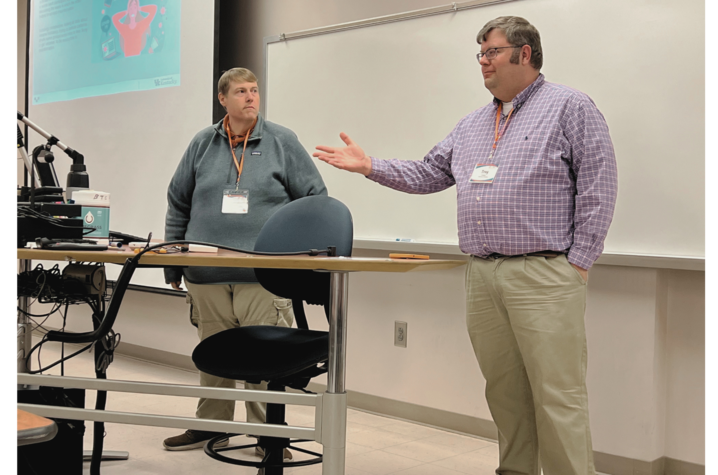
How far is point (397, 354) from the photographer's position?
327 centimetres

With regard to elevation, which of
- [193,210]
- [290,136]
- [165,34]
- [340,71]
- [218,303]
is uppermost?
[165,34]

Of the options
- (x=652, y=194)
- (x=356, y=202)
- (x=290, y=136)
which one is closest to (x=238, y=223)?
(x=290, y=136)

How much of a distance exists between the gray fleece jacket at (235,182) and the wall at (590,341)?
0.87 meters

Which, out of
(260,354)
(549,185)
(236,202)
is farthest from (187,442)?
(549,185)

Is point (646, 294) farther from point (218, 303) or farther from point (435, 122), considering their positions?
point (218, 303)

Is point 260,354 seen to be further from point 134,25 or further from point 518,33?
point 134,25

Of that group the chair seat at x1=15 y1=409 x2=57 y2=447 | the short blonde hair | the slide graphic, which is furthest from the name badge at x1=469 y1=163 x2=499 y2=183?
the slide graphic

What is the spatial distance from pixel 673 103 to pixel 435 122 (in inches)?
40.8

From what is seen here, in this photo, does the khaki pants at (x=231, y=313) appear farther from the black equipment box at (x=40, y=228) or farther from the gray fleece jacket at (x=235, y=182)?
the black equipment box at (x=40, y=228)

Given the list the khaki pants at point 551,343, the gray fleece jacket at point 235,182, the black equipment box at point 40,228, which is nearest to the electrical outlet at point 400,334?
the gray fleece jacket at point 235,182

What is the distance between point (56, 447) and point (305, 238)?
104cm

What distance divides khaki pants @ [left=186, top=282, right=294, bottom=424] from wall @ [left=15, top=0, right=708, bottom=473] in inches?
30.8

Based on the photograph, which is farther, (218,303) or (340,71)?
(340,71)
